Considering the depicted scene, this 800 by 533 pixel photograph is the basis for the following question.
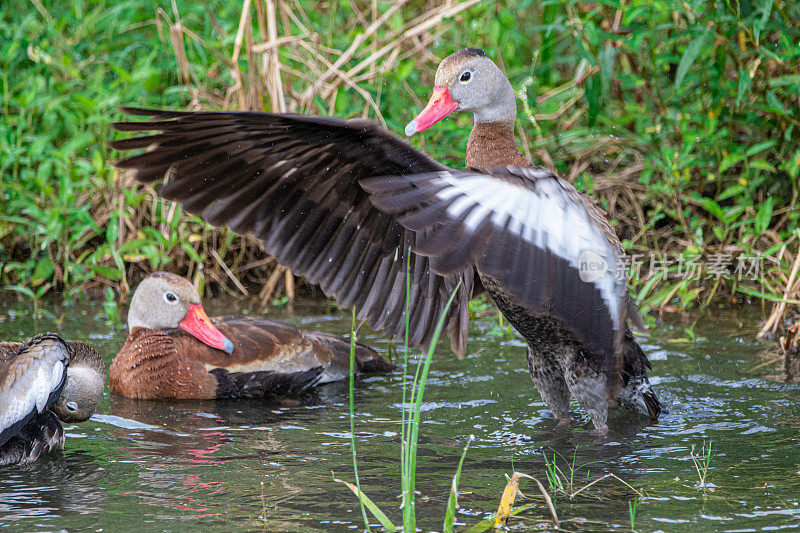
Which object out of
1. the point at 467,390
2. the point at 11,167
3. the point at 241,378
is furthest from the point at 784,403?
the point at 11,167

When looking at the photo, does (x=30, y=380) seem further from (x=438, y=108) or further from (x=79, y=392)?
(x=438, y=108)

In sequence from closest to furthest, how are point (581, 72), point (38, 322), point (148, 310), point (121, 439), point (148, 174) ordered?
point (148, 174), point (121, 439), point (148, 310), point (38, 322), point (581, 72)

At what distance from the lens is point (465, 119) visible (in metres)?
7.00

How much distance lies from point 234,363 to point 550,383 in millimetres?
1711

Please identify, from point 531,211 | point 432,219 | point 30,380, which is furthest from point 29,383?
point 531,211

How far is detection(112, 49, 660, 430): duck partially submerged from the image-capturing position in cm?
337

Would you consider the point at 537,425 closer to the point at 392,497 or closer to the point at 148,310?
the point at 392,497

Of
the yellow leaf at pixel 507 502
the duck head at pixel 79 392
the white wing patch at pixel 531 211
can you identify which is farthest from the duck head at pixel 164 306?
the yellow leaf at pixel 507 502

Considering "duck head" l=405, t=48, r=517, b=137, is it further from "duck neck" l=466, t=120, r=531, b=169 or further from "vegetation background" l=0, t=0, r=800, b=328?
"vegetation background" l=0, t=0, r=800, b=328

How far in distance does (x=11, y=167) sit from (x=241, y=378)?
303 cm

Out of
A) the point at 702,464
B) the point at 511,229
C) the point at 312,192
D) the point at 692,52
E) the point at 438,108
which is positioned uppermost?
the point at 692,52

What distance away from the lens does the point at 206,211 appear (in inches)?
166

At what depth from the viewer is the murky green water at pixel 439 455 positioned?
3400 mm

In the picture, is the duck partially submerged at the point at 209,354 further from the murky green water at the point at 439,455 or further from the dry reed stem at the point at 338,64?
the dry reed stem at the point at 338,64
